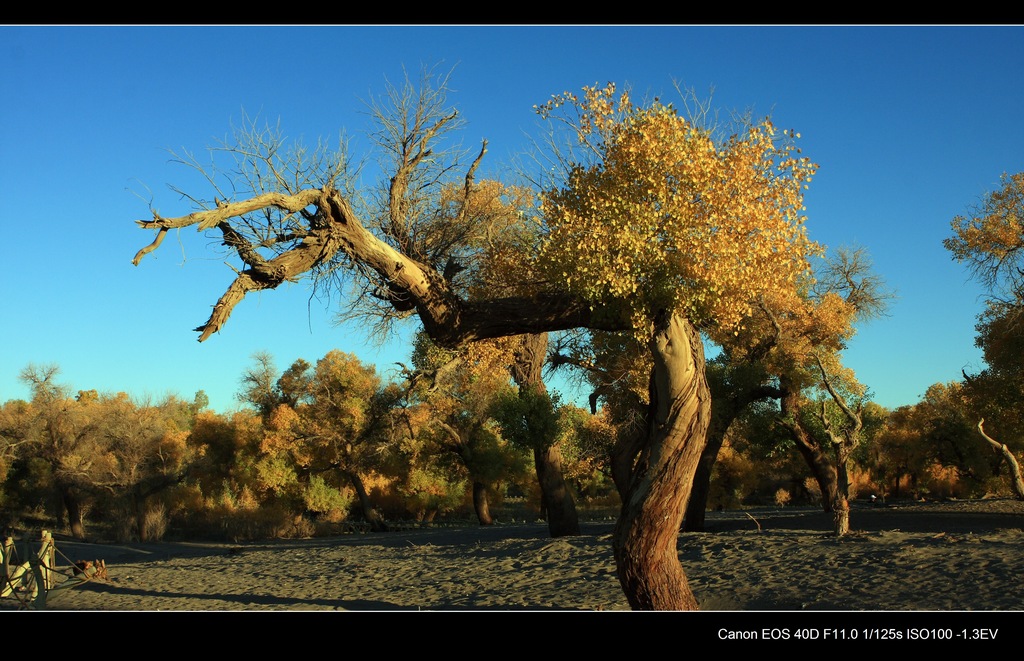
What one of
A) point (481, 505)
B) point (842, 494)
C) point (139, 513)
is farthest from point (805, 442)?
point (139, 513)

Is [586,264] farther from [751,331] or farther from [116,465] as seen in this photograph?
[116,465]

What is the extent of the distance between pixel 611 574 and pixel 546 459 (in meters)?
6.92

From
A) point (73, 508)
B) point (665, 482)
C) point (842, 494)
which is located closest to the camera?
point (665, 482)

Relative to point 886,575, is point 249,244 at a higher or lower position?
higher

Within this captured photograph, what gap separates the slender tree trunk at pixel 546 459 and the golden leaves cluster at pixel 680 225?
36.7 ft

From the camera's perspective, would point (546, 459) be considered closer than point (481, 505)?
Yes

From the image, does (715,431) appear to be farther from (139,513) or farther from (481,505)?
(139,513)

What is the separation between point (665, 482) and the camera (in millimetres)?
8562

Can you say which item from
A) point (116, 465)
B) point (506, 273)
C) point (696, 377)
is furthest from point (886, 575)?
point (116, 465)

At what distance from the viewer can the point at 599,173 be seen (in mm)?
9102

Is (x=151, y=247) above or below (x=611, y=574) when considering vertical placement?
above

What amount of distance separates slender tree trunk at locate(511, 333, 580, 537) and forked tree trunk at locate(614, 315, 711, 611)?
11.0 m

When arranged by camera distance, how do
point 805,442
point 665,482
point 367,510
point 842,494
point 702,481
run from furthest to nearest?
point 367,510 → point 805,442 → point 702,481 → point 842,494 → point 665,482

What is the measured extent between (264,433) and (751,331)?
26264mm
